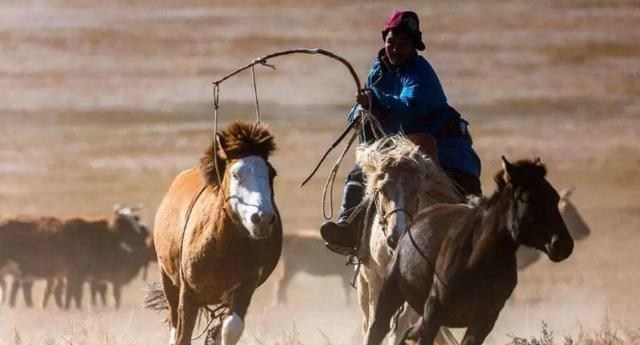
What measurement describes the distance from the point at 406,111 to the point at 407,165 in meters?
0.48

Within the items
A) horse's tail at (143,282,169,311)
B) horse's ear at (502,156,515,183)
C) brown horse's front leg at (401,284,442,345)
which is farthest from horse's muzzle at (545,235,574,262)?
horse's tail at (143,282,169,311)

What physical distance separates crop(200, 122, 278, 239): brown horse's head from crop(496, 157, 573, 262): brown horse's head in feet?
5.59

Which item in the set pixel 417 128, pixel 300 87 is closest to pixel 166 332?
pixel 417 128

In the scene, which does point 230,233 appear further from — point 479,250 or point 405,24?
point 479,250

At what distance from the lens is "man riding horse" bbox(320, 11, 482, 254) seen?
1098 cm

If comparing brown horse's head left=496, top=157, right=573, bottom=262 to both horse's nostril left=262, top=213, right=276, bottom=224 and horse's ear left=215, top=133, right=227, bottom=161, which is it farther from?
horse's ear left=215, top=133, right=227, bottom=161

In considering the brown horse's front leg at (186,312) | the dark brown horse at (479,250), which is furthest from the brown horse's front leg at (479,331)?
the brown horse's front leg at (186,312)

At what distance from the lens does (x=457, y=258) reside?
29.9ft

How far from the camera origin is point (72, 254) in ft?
104

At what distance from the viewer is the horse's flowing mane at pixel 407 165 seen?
10734 mm

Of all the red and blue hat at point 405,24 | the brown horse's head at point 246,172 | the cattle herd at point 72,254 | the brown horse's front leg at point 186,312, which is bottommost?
the cattle herd at point 72,254

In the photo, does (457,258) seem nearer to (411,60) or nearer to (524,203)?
(524,203)

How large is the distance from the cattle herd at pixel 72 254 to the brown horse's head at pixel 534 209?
67.8 ft

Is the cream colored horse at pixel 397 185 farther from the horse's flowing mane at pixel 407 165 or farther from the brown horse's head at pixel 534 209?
the brown horse's head at pixel 534 209
